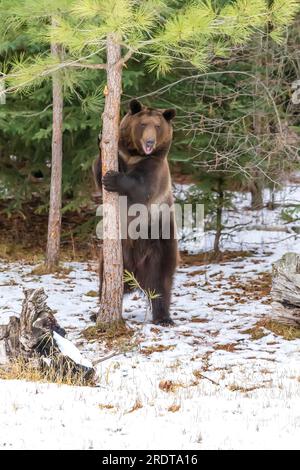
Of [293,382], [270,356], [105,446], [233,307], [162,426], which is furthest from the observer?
[233,307]

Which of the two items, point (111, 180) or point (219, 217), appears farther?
point (219, 217)

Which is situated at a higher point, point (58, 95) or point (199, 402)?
point (58, 95)

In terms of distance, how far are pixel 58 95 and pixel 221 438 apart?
6666 mm

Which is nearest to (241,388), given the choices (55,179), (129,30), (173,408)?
(173,408)

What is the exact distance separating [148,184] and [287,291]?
1.84 meters

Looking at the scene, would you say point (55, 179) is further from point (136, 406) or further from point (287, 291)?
point (136, 406)

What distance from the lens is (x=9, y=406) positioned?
504 cm

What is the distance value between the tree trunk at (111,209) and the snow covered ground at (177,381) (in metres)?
0.41

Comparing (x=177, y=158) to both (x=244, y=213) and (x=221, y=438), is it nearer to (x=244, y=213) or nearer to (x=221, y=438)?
(x=244, y=213)

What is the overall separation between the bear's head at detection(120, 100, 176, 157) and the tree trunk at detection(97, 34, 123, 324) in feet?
0.99

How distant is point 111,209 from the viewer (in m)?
7.64

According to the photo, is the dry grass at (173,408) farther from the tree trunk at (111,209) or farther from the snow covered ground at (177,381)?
the tree trunk at (111,209)

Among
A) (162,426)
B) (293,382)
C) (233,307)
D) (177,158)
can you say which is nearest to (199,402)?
(162,426)

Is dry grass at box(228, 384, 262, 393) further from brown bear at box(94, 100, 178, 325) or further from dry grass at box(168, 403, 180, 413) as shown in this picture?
brown bear at box(94, 100, 178, 325)
